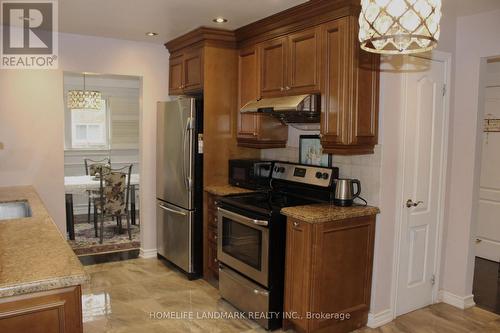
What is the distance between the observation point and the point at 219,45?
3980 mm

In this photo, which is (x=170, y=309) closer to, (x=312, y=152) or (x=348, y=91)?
(x=312, y=152)

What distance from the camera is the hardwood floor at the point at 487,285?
355 cm

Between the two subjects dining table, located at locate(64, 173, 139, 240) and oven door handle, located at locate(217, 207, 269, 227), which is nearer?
oven door handle, located at locate(217, 207, 269, 227)

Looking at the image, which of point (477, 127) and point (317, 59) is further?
point (477, 127)

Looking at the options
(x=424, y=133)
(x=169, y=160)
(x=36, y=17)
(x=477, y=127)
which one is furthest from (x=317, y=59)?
(x=36, y=17)

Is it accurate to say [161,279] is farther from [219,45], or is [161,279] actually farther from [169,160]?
[219,45]

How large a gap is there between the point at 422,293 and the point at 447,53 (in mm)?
2023

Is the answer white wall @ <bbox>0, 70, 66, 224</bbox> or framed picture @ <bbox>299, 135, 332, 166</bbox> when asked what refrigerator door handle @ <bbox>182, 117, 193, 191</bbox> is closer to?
framed picture @ <bbox>299, 135, 332, 166</bbox>

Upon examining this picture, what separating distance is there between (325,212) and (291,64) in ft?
4.13

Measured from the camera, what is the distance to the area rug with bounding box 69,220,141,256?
194 inches

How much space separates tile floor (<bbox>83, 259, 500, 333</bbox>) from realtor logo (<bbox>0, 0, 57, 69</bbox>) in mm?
2221

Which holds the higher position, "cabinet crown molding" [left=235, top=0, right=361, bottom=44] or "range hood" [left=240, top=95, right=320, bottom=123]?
"cabinet crown molding" [left=235, top=0, right=361, bottom=44]

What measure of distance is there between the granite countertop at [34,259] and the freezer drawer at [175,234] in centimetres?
168

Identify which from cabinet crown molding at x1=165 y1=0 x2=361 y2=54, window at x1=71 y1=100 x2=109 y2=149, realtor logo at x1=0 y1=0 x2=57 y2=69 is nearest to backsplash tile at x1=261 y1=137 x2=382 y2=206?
cabinet crown molding at x1=165 y1=0 x2=361 y2=54
